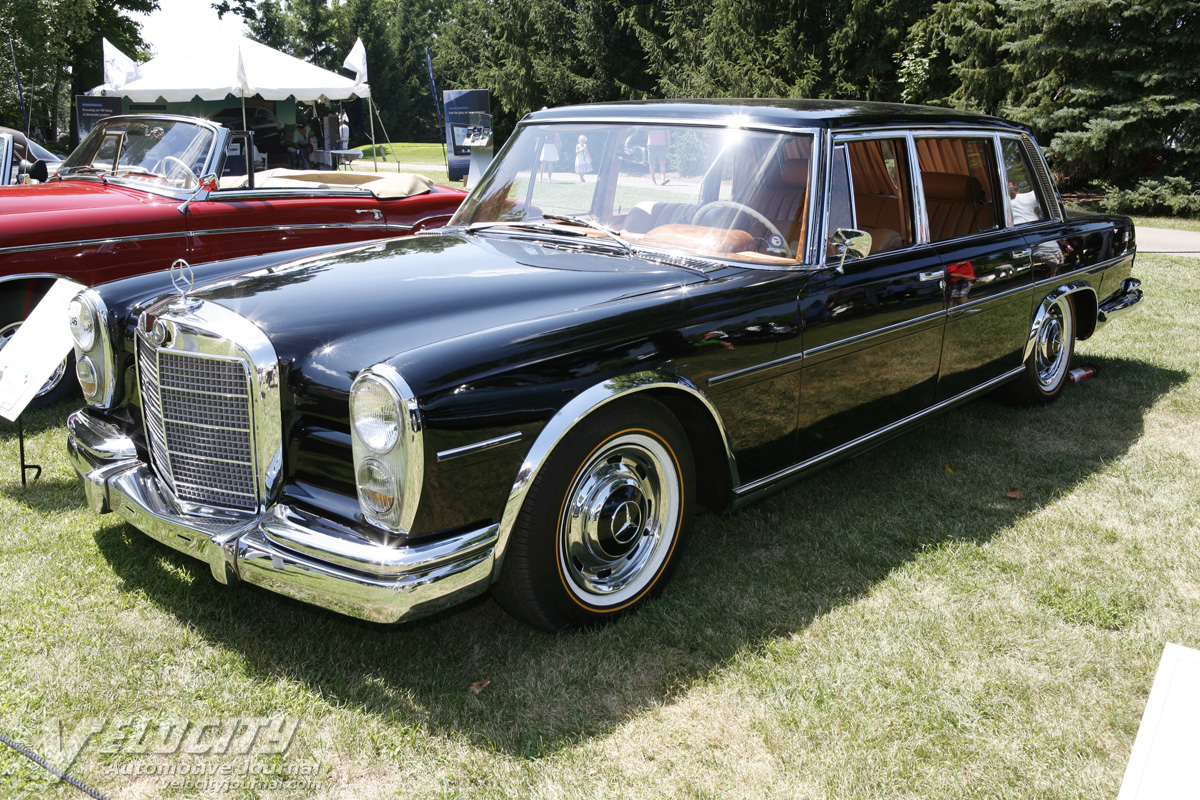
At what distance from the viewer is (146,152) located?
5.98m

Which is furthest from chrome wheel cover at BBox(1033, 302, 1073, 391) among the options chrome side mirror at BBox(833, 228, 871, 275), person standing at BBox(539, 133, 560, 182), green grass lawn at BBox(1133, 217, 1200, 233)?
green grass lawn at BBox(1133, 217, 1200, 233)

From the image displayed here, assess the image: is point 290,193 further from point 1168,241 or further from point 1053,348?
point 1168,241

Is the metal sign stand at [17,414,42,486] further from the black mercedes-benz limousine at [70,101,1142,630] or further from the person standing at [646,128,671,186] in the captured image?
the person standing at [646,128,671,186]

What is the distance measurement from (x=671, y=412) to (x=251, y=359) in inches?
52.0

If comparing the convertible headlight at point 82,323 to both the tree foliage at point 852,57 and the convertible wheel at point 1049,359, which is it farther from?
the tree foliage at point 852,57

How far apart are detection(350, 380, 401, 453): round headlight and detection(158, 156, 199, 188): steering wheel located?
4.09 m

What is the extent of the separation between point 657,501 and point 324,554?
112cm

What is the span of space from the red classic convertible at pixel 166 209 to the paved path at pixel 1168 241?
29.7 feet

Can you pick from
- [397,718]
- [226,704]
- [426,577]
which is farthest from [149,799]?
[426,577]

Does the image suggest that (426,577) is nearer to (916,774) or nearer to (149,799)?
(149,799)

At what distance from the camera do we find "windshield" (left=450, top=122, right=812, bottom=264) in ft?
11.1

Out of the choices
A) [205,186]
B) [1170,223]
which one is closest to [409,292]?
[205,186]

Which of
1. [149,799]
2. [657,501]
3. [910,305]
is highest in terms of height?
[910,305]

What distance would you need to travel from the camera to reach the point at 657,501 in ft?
9.82
